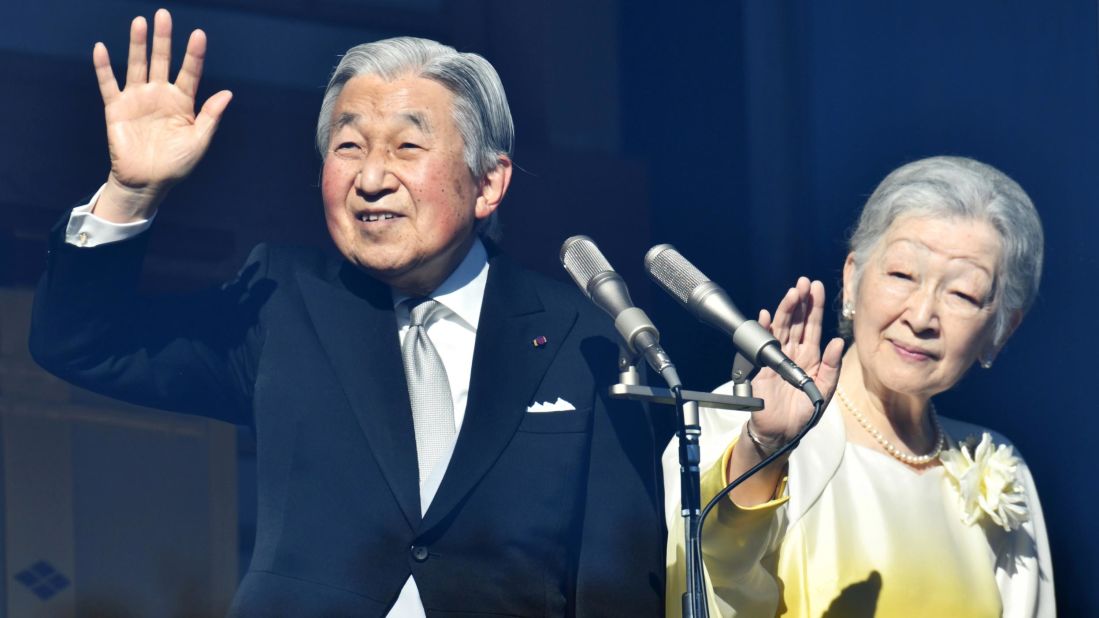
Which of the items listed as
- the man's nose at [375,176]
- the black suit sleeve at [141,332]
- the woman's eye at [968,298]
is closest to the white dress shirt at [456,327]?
the man's nose at [375,176]

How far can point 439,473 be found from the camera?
4023 mm

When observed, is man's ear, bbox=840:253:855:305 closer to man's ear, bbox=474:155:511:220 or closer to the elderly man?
the elderly man

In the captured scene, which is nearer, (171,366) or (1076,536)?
(171,366)

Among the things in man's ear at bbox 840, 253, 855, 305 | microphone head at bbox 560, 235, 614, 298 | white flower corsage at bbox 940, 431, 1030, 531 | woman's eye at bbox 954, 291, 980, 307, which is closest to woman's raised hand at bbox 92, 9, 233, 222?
microphone head at bbox 560, 235, 614, 298

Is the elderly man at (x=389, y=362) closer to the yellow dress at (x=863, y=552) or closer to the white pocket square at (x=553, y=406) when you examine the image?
the white pocket square at (x=553, y=406)

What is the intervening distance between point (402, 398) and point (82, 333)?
0.62 metres

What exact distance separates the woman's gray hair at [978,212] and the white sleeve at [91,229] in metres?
1.62

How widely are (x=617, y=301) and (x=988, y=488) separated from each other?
1223 mm

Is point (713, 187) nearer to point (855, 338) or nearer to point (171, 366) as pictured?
point (855, 338)

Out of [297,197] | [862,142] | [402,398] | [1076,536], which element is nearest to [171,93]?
[297,197]

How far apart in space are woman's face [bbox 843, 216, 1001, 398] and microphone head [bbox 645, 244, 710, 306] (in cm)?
89

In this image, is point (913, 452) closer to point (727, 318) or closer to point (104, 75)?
point (727, 318)

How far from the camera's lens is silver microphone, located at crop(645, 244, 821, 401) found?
3.53 meters

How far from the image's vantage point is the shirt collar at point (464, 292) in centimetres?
416
